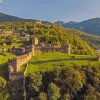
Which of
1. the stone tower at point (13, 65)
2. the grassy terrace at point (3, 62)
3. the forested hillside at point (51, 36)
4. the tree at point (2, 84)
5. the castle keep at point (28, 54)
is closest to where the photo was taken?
the tree at point (2, 84)

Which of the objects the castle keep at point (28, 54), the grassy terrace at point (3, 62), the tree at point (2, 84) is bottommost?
the tree at point (2, 84)

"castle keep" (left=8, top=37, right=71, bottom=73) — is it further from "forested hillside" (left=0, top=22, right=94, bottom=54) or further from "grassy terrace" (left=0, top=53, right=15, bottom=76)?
"forested hillside" (left=0, top=22, right=94, bottom=54)

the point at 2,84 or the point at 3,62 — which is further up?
the point at 3,62

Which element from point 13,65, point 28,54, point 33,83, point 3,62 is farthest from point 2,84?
point 28,54

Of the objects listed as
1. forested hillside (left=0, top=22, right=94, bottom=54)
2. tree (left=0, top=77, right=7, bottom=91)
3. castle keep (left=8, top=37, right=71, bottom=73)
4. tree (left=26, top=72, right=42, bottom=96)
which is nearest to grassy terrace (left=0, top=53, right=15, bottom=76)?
castle keep (left=8, top=37, right=71, bottom=73)

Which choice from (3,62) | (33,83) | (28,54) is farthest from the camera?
(28,54)

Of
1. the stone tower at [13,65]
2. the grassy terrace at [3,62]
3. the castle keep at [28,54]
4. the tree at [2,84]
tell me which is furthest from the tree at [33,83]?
the grassy terrace at [3,62]

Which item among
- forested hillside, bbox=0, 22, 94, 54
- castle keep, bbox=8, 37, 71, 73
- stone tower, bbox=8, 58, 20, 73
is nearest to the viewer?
stone tower, bbox=8, 58, 20, 73

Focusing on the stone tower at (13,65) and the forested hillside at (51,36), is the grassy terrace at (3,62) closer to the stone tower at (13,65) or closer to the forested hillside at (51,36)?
the stone tower at (13,65)

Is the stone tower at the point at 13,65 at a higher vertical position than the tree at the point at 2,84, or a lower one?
higher

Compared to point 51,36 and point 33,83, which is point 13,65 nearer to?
point 33,83

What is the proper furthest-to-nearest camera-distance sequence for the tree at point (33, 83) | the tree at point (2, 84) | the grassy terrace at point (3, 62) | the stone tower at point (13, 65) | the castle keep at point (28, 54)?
1. the grassy terrace at point (3, 62)
2. the castle keep at point (28, 54)
3. the stone tower at point (13, 65)
4. the tree at point (2, 84)
5. the tree at point (33, 83)

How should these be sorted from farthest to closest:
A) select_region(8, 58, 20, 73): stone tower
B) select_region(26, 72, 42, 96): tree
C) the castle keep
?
1. the castle keep
2. select_region(8, 58, 20, 73): stone tower
3. select_region(26, 72, 42, 96): tree
